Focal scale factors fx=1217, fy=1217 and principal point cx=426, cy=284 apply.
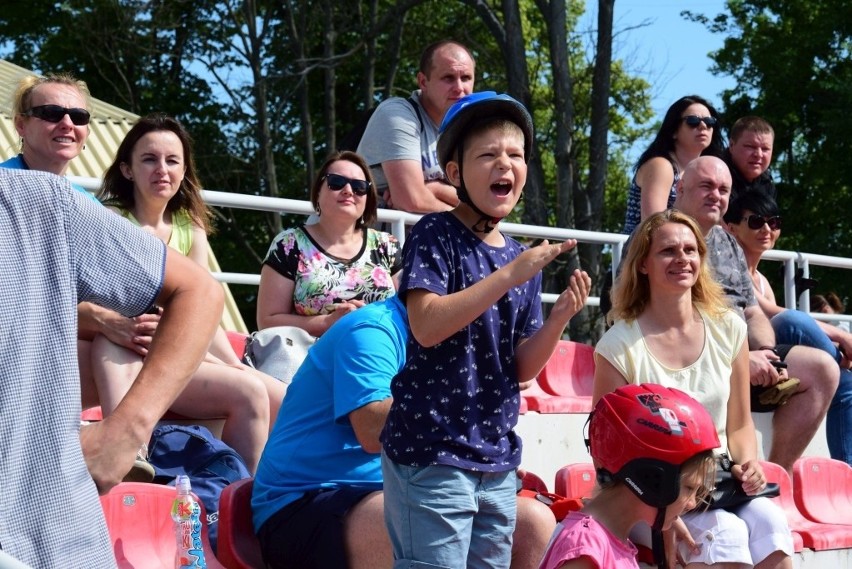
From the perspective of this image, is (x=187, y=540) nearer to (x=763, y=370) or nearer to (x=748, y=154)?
(x=763, y=370)

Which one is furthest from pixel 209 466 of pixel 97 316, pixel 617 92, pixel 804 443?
pixel 617 92

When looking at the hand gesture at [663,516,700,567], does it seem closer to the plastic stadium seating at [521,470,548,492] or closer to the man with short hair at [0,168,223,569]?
the plastic stadium seating at [521,470,548,492]

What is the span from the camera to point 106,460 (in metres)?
2.02

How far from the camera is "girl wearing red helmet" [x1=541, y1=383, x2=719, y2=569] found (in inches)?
124

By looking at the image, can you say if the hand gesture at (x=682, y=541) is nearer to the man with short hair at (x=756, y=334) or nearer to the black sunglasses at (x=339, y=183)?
the man with short hair at (x=756, y=334)

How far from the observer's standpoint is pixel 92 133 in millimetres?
13891

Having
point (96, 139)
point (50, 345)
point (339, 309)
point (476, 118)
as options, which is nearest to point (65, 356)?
point (50, 345)

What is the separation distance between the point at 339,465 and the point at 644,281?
62.7 inches

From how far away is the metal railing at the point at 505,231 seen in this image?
238 inches

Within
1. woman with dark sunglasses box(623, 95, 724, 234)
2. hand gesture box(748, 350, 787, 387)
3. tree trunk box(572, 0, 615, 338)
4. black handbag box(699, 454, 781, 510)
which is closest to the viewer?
black handbag box(699, 454, 781, 510)

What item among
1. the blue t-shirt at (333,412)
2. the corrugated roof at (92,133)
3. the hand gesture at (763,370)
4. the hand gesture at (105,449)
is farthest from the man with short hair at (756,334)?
the corrugated roof at (92,133)

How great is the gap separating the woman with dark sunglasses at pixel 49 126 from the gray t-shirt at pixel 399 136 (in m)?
1.82

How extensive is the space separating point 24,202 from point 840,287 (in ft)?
73.1

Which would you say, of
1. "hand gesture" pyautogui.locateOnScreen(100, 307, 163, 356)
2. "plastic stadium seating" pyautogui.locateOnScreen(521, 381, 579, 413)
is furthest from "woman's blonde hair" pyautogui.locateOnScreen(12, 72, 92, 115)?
"plastic stadium seating" pyautogui.locateOnScreen(521, 381, 579, 413)
